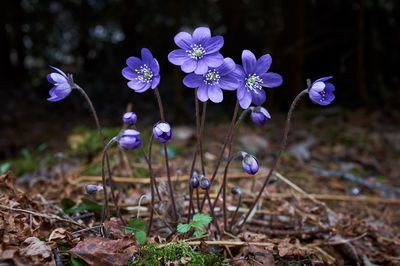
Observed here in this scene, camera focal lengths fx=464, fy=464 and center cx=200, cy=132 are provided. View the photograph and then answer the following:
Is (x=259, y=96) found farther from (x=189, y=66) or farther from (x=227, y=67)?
(x=189, y=66)

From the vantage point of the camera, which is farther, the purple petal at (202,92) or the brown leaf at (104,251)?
the purple petal at (202,92)

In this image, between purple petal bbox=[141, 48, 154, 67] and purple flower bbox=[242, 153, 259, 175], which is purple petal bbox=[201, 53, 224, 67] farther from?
purple flower bbox=[242, 153, 259, 175]

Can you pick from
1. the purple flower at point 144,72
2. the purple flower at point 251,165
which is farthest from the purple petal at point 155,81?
the purple flower at point 251,165

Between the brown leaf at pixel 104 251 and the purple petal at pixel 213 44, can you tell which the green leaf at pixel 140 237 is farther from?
the purple petal at pixel 213 44

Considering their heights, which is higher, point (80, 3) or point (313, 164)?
point (80, 3)

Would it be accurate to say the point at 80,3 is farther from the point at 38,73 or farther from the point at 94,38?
the point at 38,73

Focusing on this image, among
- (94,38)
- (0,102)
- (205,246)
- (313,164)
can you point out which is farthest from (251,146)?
(94,38)

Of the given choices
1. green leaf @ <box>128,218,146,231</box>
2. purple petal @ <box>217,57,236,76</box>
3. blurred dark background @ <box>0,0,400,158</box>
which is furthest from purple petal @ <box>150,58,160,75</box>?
blurred dark background @ <box>0,0,400,158</box>
